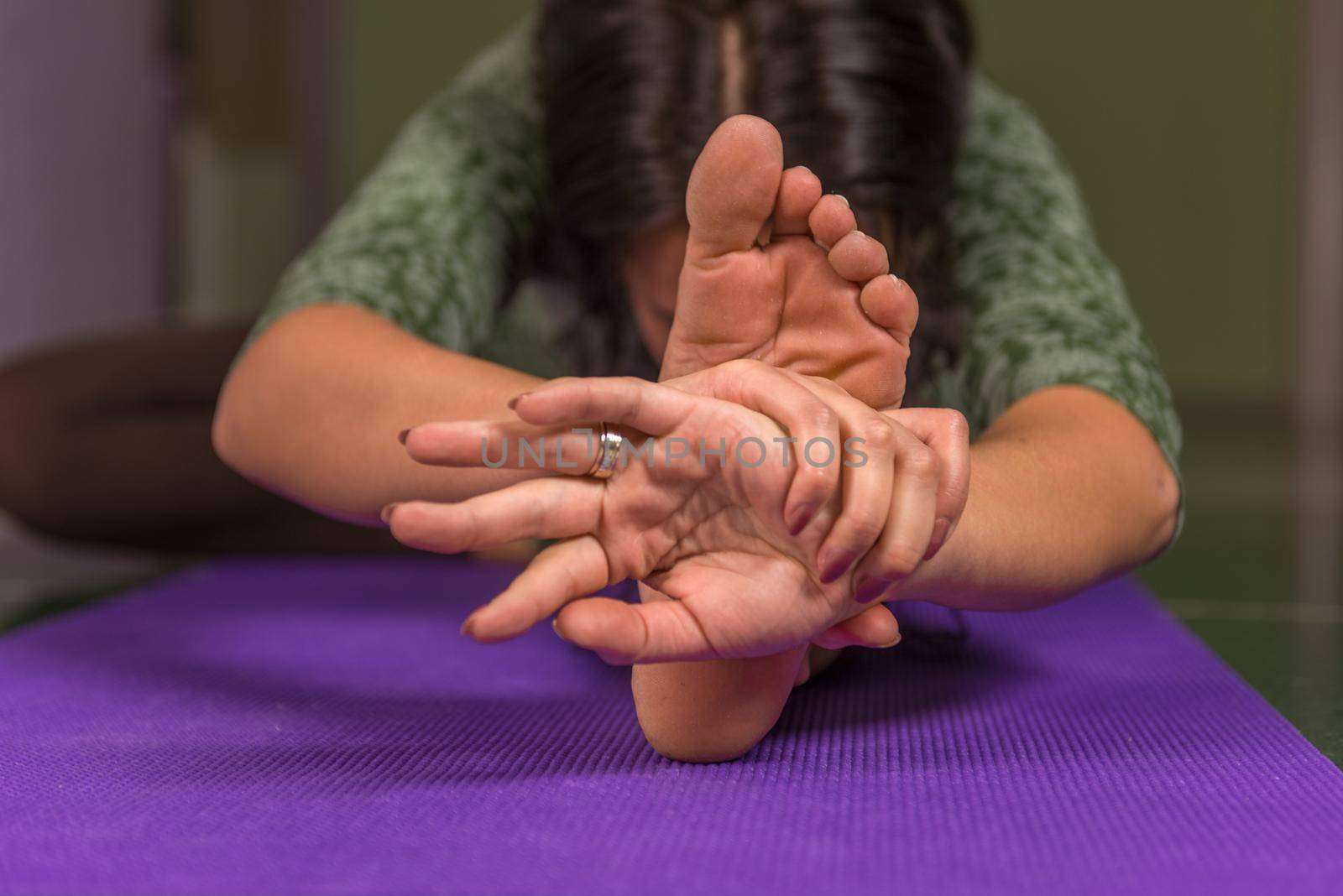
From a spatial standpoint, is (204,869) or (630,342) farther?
(630,342)

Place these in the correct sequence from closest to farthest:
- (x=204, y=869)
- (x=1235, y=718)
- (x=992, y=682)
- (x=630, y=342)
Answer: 1. (x=204, y=869)
2. (x=1235, y=718)
3. (x=992, y=682)
4. (x=630, y=342)

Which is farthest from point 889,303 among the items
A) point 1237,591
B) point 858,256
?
point 1237,591

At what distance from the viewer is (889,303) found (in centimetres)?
53

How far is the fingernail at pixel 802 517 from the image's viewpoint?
0.47m

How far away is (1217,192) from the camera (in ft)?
15.0

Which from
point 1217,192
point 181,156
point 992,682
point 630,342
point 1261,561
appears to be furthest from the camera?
point 1217,192

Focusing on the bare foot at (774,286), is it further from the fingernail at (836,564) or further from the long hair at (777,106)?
the long hair at (777,106)

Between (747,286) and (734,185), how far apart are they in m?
0.04

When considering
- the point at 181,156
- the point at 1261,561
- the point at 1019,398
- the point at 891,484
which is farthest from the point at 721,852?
the point at 181,156

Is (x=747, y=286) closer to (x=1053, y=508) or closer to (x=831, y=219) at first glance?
(x=831, y=219)

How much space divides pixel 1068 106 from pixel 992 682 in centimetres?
424

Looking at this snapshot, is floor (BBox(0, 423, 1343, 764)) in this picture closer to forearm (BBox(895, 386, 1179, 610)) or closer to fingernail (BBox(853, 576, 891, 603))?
forearm (BBox(895, 386, 1179, 610))

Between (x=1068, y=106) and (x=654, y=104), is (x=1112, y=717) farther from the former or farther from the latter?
(x=1068, y=106)

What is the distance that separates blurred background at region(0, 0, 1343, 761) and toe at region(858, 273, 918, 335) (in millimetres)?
2258
